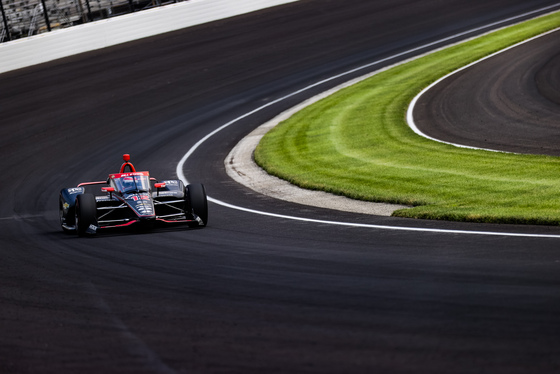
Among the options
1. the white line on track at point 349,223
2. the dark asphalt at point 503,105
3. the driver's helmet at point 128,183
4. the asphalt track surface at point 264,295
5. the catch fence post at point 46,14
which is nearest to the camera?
the asphalt track surface at point 264,295

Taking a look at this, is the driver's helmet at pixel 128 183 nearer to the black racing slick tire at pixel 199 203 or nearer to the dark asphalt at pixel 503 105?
the black racing slick tire at pixel 199 203

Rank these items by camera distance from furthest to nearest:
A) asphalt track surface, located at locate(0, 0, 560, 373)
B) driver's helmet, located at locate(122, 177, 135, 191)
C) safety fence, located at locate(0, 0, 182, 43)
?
1. safety fence, located at locate(0, 0, 182, 43)
2. driver's helmet, located at locate(122, 177, 135, 191)
3. asphalt track surface, located at locate(0, 0, 560, 373)

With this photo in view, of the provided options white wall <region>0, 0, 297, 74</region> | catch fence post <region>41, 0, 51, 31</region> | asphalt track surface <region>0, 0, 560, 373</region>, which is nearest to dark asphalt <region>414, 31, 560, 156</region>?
asphalt track surface <region>0, 0, 560, 373</region>

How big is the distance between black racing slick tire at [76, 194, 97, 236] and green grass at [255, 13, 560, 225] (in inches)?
203

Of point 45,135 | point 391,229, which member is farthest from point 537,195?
point 45,135

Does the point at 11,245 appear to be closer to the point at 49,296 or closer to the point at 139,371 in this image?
the point at 49,296

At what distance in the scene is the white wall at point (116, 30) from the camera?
120 ft

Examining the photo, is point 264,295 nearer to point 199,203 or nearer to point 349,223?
point 349,223

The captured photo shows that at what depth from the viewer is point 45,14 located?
3706cm

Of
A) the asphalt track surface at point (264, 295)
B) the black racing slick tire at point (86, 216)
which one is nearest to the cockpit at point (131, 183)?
the black racing slick tire at point (86, 216)

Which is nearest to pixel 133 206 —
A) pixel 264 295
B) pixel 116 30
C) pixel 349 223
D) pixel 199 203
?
pixel 199 203

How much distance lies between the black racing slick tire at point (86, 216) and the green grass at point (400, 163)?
5.15 m

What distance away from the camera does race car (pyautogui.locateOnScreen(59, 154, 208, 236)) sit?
1443cm

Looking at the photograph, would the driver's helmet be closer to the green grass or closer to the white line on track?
the white line on track
